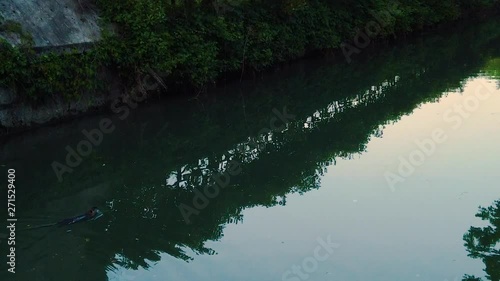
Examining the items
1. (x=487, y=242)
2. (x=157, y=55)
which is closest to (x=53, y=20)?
(x=157, y=55)

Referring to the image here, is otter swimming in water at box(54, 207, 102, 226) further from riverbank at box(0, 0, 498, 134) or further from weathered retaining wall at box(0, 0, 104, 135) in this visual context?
weathered retaining wall at box(0, 0, 104, 135)

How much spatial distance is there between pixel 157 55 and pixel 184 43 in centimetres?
119

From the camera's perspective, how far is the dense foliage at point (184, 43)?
12.1m

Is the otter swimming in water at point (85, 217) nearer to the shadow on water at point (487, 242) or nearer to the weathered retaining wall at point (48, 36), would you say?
the weathered retaining wall at point (48, 36)

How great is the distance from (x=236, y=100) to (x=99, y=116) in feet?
12.6

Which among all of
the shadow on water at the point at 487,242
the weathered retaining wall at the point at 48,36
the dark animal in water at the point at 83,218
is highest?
the weathered retaining wall at the point at 48,36

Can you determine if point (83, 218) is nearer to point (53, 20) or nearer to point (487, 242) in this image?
point (487, 242)

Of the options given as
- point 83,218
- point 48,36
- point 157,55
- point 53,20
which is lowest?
point 83,218

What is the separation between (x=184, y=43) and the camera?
49.5ft

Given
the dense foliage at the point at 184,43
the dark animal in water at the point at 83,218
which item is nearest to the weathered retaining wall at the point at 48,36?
the dense foliage at the point at 184,43

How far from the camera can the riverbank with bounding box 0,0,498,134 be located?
1202 centimetres

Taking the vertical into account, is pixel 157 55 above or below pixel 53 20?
below

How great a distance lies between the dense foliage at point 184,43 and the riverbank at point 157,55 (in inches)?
0.8

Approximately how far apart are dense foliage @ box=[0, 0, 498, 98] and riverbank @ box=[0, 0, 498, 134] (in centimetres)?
2
